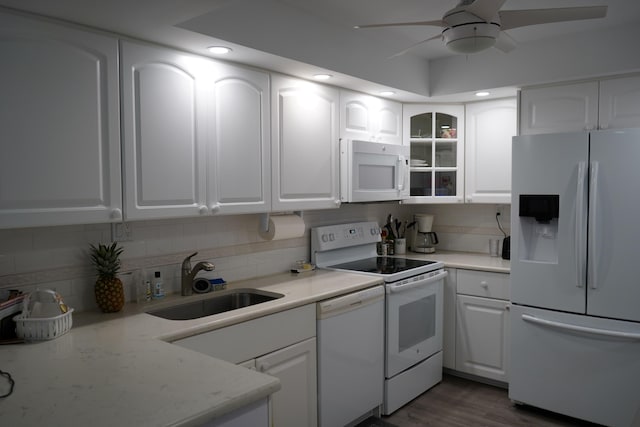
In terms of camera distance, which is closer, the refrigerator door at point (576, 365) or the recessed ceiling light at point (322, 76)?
the refrigerator door at point (576, 365)

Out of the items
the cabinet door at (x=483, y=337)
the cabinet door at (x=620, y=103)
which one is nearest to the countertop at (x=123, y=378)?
the cabinet door at (x=483, y=337)

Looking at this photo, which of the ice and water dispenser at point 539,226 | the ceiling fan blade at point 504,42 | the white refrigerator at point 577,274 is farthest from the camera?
the ice and water dispenser at point 539,226

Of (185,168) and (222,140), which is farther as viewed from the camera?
(222,140)

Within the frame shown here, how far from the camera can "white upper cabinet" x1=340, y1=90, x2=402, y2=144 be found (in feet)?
10.9

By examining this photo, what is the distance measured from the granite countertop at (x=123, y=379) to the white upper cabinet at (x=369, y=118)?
1737mm

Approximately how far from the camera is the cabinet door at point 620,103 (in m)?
2.95

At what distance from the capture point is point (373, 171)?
3.47m

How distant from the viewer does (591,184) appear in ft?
9.41

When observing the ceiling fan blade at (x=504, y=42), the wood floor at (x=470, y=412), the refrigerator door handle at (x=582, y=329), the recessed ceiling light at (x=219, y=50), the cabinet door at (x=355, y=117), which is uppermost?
the recessed ceiling light at (x=219, y=50)

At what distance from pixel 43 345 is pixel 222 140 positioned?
4.04 feet

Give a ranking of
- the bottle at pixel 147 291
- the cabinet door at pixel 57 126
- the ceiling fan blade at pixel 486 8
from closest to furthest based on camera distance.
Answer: the ceiling fan blade at pixel 486 8 < the cabinet door at pixel 57 126 < the bottle at pixel 147 291

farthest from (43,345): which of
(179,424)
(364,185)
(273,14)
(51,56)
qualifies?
(364,185)

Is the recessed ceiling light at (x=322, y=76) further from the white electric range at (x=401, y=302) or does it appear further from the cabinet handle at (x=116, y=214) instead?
the cabinet handle at (x=116, y=214)

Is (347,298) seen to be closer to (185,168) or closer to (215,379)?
(185,168)
